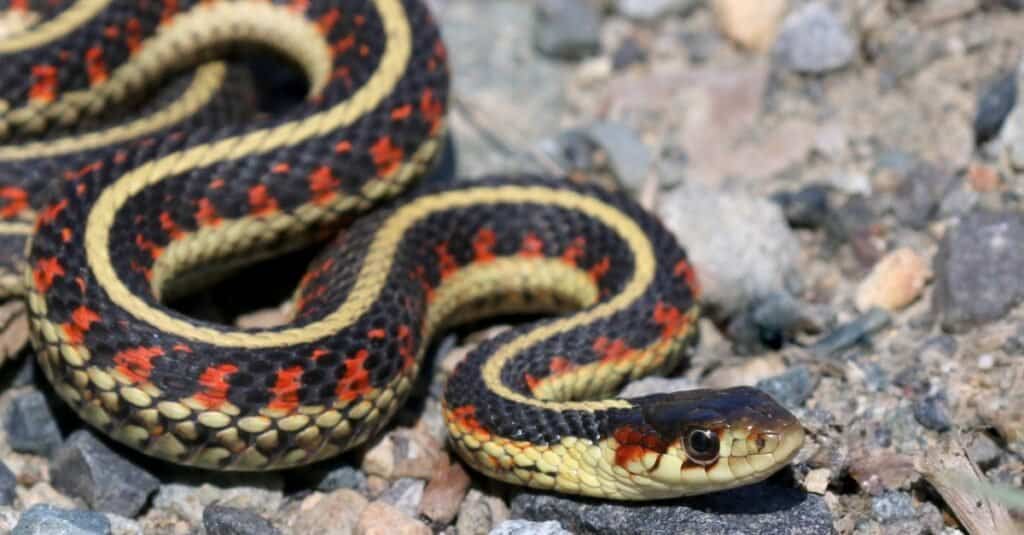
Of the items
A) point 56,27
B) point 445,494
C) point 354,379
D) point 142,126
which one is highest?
point 56,27

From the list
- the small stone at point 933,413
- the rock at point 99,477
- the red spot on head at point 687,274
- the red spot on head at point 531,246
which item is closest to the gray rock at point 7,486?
the rock at point 99,477

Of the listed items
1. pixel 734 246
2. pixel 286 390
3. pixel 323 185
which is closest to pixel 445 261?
pixel 323 185

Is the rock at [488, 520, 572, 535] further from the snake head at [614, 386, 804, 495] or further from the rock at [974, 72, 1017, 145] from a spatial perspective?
the rock at [974, 72, 1017, 145]

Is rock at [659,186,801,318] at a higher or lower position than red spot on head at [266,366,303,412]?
lower

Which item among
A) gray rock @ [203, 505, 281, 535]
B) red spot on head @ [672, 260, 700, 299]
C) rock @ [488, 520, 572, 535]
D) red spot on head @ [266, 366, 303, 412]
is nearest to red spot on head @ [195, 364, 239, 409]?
red spot on head @ [266, 366, 303, 412]

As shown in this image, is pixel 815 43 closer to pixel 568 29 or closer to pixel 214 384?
pixel 568 29

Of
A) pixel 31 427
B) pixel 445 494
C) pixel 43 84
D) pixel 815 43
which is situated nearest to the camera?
pixel 445 494

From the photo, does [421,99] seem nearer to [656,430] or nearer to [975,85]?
[656,430]
